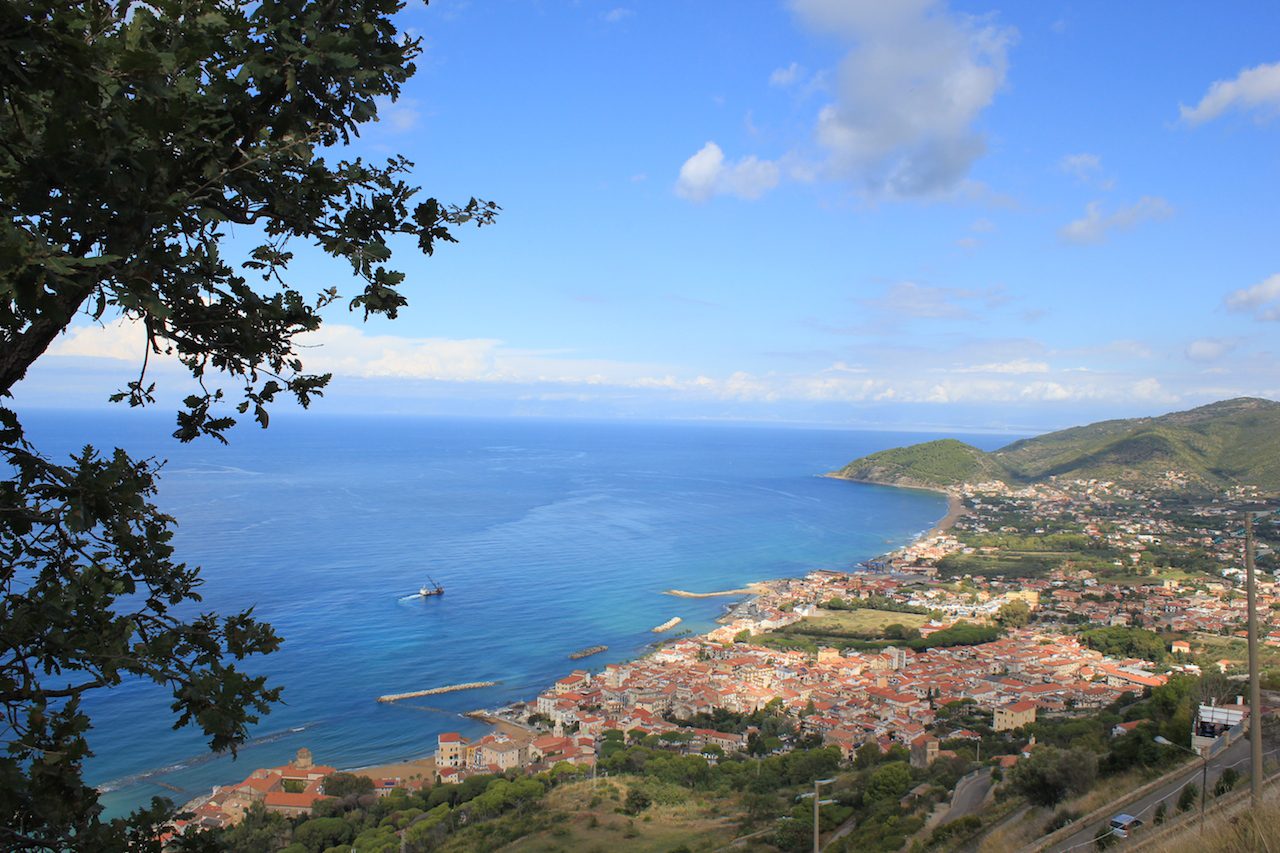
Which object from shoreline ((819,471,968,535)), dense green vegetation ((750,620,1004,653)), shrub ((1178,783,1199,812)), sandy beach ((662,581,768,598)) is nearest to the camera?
shrub ((1178,783,1199,812))

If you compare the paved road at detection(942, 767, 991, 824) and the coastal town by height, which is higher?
the paved road at detection(942, 767, 991, 824)

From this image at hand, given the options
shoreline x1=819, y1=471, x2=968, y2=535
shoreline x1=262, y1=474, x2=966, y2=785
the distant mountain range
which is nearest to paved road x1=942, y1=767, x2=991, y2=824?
shoreline x1=262, y1=474, x2=966, y2=785

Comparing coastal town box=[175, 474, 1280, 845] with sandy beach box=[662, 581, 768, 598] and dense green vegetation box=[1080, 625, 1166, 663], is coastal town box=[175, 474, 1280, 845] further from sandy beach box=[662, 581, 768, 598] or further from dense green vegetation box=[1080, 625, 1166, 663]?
sandy beach box=[662, 581, 768, 598]

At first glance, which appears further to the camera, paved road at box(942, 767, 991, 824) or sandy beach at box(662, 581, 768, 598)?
sandy beach at box(662, 581, 768, 598)

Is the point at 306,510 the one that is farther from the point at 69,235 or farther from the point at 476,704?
the point at 69,235

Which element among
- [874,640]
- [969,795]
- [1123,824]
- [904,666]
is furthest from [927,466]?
[1123,824]

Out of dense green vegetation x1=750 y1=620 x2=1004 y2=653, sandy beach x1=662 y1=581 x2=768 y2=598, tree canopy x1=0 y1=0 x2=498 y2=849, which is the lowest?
dense green vegetation x1=750 y1=620 x2=1004 y2=653

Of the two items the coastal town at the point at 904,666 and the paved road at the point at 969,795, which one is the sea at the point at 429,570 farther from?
the paved road at the point at 969,795
